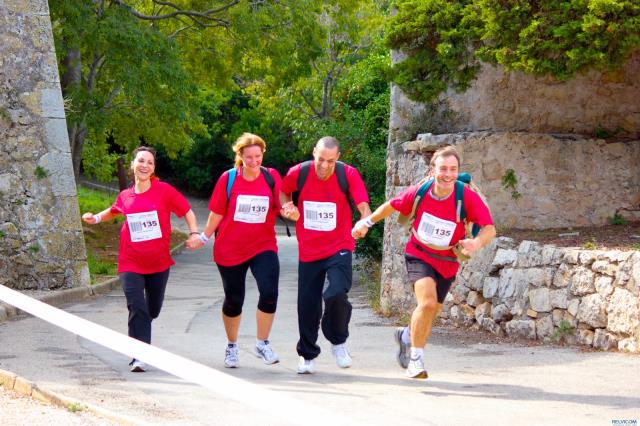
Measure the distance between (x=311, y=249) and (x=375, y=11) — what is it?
24440 millimetres

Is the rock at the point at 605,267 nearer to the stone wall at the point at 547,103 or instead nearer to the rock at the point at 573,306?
the rock at the point at 573,306

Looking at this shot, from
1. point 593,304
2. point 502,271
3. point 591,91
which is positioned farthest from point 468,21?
point 593,304

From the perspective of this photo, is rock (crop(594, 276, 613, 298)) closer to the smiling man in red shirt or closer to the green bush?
the green bush

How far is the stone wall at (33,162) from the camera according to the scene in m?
14.1

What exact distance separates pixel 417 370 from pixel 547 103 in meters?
5.62

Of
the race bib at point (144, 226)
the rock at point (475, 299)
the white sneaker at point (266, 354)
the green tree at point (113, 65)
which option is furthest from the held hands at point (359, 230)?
the green tree at point (113, 65)

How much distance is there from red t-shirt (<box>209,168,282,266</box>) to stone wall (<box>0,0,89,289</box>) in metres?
6.89

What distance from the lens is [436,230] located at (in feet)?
A: 24.7

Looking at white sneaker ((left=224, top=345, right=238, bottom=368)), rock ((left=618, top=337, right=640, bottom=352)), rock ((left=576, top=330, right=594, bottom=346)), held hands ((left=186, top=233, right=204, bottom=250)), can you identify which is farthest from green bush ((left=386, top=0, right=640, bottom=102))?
white sneaker ((left=224, top=345, right=238, bottom=368))

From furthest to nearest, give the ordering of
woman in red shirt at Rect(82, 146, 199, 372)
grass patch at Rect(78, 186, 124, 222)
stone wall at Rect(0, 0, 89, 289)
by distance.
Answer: grass patch at Rect(78, 186, 124, 222) → stone wall at Rect(0, 0, 89, 289) → woman in red shirt at Rect(82, 146, 199, 372)

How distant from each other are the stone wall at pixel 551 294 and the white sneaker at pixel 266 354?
2945mm

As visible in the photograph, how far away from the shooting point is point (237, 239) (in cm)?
815

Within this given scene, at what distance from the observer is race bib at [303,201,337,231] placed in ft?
25.7

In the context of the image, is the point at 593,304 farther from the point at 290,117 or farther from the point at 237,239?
the point at 290,117
